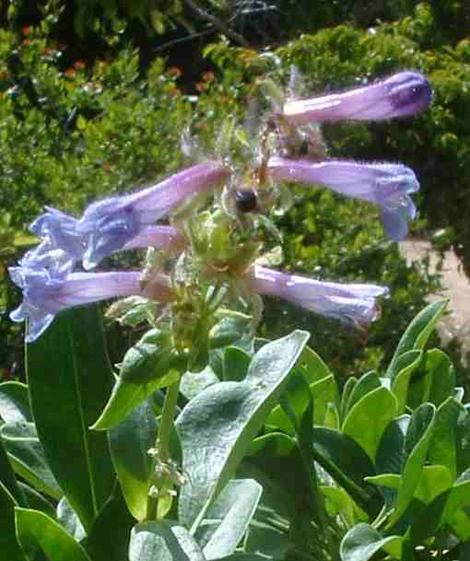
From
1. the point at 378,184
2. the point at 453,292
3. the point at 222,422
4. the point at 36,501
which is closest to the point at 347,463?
the point at 222,422

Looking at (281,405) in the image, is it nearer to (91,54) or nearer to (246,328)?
(246,328)

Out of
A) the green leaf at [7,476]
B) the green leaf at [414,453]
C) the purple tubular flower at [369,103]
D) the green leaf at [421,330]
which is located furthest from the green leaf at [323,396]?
the purple tubular flower at [369,103]

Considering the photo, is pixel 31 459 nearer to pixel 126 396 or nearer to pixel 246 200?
pixel 126 396

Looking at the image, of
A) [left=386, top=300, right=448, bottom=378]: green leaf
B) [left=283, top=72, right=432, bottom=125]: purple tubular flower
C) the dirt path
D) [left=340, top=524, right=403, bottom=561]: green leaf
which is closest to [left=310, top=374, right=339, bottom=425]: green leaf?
[left=386, top=300, right=448, bottom=378]: green leaf

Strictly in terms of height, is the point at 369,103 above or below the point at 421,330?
above

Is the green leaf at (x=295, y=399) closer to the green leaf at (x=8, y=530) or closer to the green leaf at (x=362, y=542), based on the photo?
the green leaf at (x=362, y=542)
